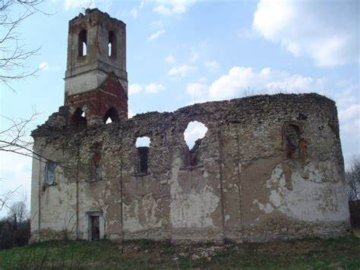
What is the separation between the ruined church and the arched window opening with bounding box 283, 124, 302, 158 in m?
0.04

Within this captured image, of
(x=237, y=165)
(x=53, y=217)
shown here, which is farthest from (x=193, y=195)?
(x=53, y=217)

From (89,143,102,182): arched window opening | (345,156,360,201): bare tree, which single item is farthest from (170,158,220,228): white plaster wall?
(345,156,360,201): bare tree

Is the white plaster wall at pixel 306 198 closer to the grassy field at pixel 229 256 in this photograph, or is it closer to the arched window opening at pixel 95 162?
the grassy field at pixel 229 256

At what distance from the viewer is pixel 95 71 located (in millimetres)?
21906

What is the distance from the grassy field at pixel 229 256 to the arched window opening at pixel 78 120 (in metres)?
8.59

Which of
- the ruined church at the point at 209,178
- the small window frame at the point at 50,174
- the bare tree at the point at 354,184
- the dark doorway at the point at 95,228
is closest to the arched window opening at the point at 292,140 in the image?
the ruined church at the point at 209,178

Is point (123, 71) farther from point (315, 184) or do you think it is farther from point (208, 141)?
point (315, 184)

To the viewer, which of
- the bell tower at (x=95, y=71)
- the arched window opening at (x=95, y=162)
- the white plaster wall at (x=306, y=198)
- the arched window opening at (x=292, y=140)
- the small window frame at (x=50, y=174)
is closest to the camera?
the white plaster wall at (x=306, y=198)

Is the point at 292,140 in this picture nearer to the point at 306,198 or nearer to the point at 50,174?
the point at 306,198

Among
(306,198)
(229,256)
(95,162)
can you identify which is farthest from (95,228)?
(306,198)

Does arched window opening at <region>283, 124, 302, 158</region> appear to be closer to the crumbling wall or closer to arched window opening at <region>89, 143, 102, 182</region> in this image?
the crumbling wall

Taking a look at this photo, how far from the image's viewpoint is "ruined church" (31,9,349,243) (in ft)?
45.1

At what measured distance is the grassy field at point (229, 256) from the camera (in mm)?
11214

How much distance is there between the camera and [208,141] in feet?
49.3
